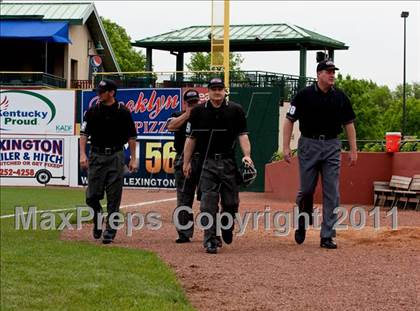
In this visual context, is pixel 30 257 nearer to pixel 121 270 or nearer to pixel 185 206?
pixel 121 270

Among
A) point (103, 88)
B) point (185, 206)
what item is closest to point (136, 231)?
point (185, 206)

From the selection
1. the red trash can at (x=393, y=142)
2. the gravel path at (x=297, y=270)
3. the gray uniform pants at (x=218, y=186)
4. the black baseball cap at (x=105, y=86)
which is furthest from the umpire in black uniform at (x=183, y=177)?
the red trash can at (x=393, y=142)

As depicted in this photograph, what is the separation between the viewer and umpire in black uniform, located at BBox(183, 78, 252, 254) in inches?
368

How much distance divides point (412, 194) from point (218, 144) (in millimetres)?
9031

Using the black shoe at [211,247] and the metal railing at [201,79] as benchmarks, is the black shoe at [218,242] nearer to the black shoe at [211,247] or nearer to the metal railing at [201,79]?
the black shoe at [211,247]

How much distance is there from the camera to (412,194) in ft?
57.2

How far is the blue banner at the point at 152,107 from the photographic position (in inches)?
1134

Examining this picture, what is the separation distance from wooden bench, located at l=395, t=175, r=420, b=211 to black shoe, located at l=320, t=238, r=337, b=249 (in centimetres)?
844

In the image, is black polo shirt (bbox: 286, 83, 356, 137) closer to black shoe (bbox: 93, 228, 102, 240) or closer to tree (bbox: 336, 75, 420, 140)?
black shoe (bbox: 93, 228, 102, 240)

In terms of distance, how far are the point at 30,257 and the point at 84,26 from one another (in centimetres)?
4006

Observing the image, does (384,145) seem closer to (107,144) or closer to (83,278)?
(107,144)

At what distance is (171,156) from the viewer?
28766 mm

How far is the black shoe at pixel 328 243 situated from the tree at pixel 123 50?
63.6 m

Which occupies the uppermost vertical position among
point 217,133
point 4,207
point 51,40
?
point 51,40
